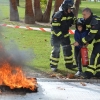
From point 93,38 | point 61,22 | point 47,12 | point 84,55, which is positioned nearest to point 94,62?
point 84,55

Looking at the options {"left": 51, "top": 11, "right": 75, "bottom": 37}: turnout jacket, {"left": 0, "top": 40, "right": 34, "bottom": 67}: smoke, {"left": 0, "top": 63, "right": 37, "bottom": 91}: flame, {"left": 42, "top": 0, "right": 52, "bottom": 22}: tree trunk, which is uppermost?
{"left": 51, "top": 11, "right": 75, "bottom": 37}: turnout jacket

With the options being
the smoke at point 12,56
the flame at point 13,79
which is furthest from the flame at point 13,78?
the smoke at point 12,56

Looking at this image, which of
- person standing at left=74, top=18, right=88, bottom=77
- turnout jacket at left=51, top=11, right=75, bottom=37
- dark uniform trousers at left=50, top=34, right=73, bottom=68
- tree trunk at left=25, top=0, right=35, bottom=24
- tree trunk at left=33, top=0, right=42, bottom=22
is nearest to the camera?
person standing at left=74, top=18, right=88, bottom=77

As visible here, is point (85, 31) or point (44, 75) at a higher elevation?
Result: point (85, 31)

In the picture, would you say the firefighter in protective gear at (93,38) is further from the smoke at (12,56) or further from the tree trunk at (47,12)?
the tree trunk at (47,12)

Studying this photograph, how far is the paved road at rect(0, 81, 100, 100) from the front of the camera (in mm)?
5703

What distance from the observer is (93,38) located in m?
6.98

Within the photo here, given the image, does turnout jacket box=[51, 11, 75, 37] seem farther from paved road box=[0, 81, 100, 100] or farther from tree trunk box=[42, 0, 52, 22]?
tree trunk box=[42, 0, 52, 22]

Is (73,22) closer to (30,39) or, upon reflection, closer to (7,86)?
(7,86)

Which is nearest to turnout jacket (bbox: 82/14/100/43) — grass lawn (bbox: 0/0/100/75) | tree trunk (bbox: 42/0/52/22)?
grass lawn (bbox: 0/0/100/75)

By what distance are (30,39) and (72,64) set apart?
5100 mm

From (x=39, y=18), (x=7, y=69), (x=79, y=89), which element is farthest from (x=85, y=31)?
(x=39, y=18)

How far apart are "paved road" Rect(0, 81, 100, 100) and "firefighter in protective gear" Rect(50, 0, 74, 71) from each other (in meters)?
1.21

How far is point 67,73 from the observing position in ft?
24.9
